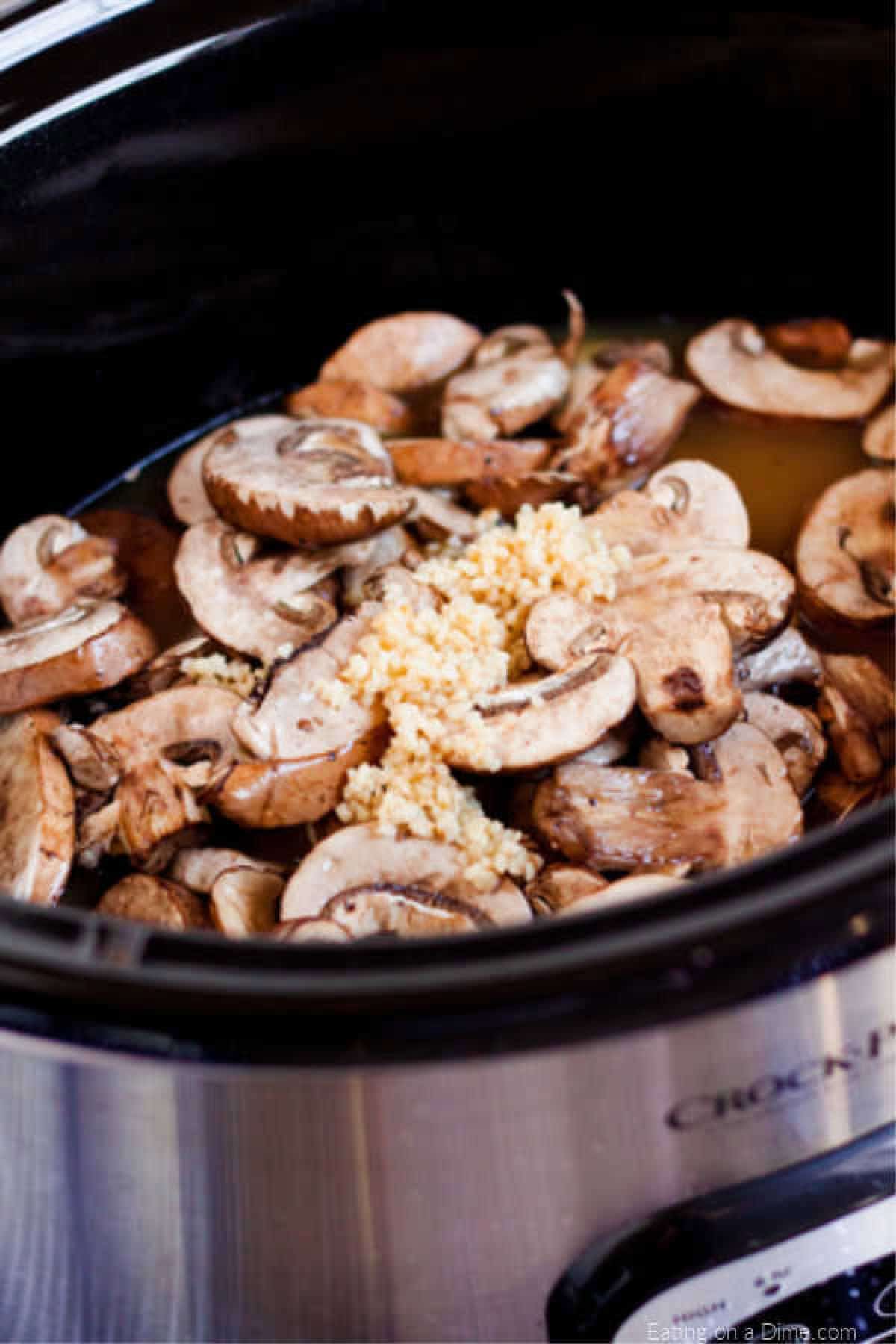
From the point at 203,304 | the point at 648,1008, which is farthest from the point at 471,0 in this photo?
the point at 648,1008

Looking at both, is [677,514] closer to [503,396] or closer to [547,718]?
[503,396]

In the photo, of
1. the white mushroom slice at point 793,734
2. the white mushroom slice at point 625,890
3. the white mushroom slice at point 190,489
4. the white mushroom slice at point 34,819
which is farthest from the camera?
the white mushroom slice at point 190,489

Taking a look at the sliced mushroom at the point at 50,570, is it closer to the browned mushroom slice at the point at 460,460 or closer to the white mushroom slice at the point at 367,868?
the browned mushroom slice at the point at 460,460

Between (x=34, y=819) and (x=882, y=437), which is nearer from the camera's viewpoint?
(x=34, y=819)

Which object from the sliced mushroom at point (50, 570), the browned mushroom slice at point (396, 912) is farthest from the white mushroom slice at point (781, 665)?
the sliced mushroom at point (50, 570)

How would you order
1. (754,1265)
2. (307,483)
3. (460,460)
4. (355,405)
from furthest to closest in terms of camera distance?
(355,405)
(460,460)
(307,483)
(754,1265)

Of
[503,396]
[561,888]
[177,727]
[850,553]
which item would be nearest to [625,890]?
[561,888]

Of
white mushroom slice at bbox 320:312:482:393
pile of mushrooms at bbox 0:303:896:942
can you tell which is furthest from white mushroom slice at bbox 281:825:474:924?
white mushroom slice at bbox 320:312:482:393
